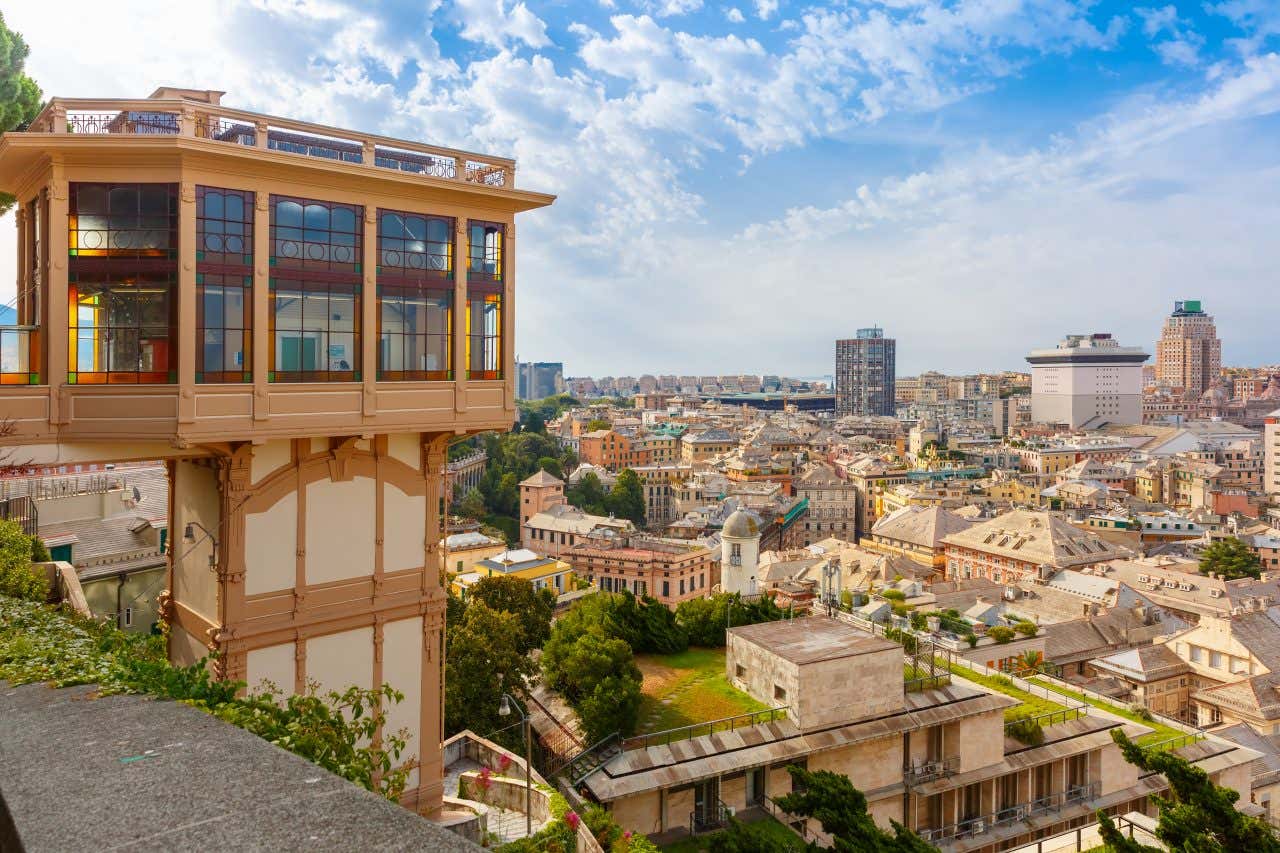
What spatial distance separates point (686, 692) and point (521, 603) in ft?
29.5

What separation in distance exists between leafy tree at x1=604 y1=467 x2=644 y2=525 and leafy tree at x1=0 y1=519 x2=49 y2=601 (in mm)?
71689

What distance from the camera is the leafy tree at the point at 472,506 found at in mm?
74062

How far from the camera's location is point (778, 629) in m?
22.4

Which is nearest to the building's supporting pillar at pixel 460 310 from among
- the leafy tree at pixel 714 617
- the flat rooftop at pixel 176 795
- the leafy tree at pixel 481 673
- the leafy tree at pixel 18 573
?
the leafy tree at pixel 18 573

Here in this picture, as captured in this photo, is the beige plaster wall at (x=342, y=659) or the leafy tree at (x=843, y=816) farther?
the leafy tree at (x=843, y=816)

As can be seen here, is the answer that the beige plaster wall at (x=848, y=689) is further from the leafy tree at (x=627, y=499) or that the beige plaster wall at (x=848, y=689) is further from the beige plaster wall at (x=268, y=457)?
the leafy tree at (x=627, y=499)

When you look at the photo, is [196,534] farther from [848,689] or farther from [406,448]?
[848,689]

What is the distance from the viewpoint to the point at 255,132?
9516 mm

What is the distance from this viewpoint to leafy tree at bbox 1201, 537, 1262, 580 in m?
60.4

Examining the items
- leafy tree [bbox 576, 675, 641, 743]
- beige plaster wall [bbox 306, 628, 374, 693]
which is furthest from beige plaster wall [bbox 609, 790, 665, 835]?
beige plaster wall [bbox 306, 628, 374, 693]

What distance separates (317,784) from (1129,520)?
84266 millimetres

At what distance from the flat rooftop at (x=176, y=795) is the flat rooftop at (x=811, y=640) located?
17.0 m

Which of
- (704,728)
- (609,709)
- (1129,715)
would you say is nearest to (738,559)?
(704,728)

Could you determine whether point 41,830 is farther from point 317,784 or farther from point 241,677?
point 241,677
